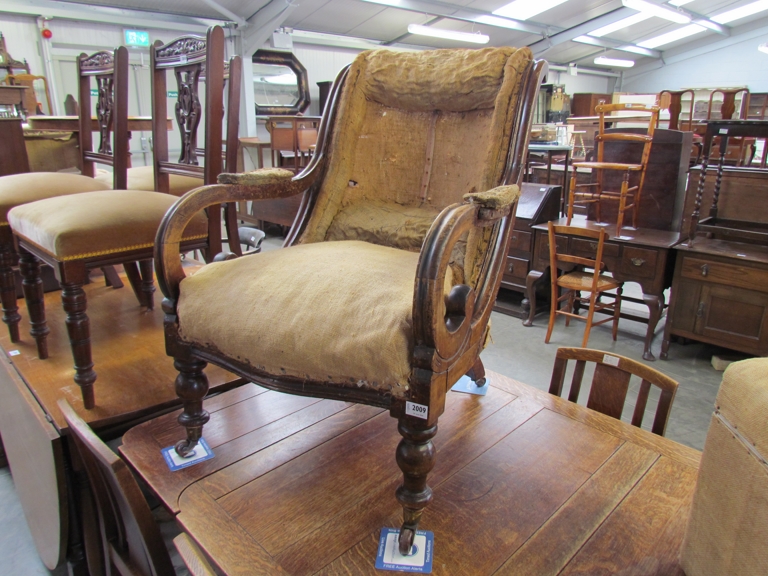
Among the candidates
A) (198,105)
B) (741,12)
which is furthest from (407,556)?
(741,12)

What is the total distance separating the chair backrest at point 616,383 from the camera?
1.32m

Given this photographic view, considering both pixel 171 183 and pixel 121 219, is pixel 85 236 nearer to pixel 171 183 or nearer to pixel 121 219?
pixel 121 219

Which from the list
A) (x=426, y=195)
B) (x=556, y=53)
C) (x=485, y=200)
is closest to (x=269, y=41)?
(x=556, y=53)

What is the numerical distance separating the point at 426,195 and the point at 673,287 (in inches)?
80.3

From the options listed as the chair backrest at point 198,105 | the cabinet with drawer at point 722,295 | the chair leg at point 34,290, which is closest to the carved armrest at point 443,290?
the chair backrest at point 198,105

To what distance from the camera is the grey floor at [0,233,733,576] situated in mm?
1684

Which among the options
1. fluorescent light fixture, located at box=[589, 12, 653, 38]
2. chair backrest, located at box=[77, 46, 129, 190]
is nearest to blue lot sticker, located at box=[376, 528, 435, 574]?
chair backrest, located at box=[77, 46, 129, 190]

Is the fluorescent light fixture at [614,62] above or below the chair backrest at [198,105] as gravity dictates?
above

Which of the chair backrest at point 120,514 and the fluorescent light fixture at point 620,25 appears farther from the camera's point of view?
the fluorescent light fixture at point 620,25

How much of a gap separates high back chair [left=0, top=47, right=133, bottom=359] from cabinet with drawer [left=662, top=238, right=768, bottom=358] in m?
2.76

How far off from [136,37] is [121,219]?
21.6 feet

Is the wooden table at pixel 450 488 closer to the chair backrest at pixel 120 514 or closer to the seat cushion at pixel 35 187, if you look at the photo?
the chair backrest at pixel 120 514

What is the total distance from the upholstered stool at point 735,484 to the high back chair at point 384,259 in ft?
1.43

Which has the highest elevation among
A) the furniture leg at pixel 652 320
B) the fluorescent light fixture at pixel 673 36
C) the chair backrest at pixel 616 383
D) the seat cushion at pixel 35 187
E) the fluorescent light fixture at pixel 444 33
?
the fluorescent light fixture at pixel 673 36
